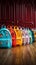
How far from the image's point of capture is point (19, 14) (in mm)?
9023

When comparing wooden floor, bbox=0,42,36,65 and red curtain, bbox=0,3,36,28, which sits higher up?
red curtain, bbox=0,3,36,28

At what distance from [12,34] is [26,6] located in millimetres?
4433

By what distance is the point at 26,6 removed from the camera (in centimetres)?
941

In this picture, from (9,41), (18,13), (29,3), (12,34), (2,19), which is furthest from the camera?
(29,3)

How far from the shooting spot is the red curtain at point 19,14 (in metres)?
8.63

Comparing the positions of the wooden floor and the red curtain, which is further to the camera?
the red curtain

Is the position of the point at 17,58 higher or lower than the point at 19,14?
lower

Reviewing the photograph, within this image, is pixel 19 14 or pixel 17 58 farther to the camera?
pixel 19 14

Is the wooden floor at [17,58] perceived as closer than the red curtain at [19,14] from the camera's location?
Yes

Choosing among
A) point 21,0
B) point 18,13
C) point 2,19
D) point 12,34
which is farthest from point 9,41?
point 21,0

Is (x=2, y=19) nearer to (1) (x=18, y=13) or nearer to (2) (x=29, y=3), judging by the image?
(1) (x=18, y=13)

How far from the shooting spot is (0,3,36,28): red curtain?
863cm

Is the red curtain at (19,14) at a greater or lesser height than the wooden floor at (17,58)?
greater

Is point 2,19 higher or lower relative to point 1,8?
lower
